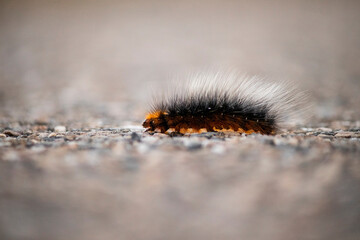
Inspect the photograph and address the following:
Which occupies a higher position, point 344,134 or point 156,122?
point 156,122

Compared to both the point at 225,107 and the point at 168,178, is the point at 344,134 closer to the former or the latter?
the point at 225,107

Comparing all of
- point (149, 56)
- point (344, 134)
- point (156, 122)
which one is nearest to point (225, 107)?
point (156, 122)

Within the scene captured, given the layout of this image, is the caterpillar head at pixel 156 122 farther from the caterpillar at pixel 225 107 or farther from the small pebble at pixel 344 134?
the small pebble at pixel 344 134

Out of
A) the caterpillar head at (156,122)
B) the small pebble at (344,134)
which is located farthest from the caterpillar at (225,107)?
the small pebble at (344,134)

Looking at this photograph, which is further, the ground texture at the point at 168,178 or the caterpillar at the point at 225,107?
the caterpillar at the point at 225,107

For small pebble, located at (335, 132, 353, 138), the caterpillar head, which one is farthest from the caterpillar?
small pebble, located at (335, 132, 353, 138)

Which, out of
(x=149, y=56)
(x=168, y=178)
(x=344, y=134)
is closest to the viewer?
(x=168, y=178)

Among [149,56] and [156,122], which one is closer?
[156,122]

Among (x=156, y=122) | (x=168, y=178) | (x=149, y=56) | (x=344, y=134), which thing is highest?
(x=149, y=56)

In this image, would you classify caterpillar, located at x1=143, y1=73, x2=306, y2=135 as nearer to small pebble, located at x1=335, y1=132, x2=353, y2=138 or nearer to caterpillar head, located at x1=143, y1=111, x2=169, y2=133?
caterpillar head, located at x1=143, y1=111, x2=169, y2=133
